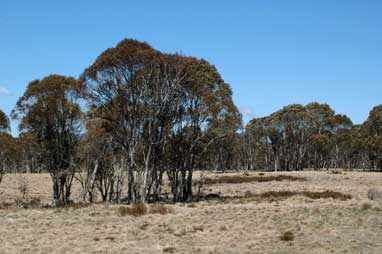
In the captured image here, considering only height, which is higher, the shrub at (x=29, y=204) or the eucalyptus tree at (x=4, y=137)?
the eucalyptus tree at (x=4, y=137)

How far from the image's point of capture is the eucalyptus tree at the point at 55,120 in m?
37.3

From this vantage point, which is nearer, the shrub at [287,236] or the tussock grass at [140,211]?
the shrub at [287,236]

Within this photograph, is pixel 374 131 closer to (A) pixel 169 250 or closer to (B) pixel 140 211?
(B) pixel 140 211

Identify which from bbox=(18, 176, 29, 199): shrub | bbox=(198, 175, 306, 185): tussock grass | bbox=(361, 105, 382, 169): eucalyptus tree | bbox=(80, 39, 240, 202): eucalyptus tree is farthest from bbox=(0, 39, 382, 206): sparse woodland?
bbox=(361, 105, 382, 169): eucalyptus tree

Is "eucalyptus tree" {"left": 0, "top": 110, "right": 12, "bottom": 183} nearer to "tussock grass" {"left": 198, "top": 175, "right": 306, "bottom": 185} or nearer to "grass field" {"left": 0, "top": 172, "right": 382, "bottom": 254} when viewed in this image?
"grass field" {"left": 0, "top": 172, "right": 382, "bottom": 254}

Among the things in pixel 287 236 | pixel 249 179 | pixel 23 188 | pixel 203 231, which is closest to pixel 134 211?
pixel 203 231

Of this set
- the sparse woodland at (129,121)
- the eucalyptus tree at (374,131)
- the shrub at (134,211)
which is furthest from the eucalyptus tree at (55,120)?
the eucalyptus tree at (374,131)

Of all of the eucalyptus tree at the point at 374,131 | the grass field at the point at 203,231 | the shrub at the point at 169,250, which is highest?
the eucalyptus tree at the point at 374,131

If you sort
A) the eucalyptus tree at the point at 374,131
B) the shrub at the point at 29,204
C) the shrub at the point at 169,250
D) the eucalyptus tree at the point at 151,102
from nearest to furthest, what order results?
the shrub at the point at 169,250 < the eucalyptus tree at the point at 151,102 < the shrub at the point at 29,204 < the eucalyptus tree at the point at 374,131

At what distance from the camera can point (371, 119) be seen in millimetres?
93188

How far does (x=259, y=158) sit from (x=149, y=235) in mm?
120334

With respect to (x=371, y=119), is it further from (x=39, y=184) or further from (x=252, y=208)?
(x=252, y=208)

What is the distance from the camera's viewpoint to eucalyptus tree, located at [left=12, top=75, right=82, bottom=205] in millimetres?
37281

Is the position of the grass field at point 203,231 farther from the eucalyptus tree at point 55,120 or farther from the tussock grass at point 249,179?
the tussock grass at point 249,179
